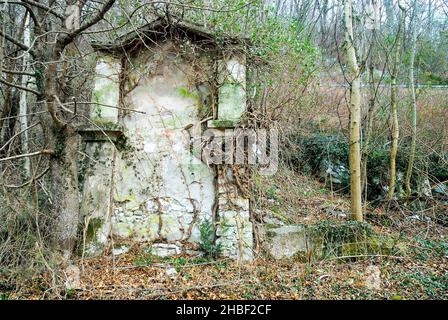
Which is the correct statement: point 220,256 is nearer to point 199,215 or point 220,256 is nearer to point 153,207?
point 199,215

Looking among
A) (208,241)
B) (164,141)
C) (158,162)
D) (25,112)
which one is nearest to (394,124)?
(208,241)

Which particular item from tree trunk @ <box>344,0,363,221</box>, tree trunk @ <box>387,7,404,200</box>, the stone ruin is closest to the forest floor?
the stone ruin

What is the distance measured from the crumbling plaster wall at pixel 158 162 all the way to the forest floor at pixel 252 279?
480mm

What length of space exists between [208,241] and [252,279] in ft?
3.29

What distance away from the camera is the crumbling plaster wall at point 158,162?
543 cm

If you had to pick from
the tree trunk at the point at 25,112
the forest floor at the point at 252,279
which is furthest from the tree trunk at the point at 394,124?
the tree trunk at the point at 25,112

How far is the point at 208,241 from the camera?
537 centimetres

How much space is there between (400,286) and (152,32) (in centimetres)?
553

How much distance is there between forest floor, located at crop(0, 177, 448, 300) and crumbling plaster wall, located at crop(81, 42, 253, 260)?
48 centimetres

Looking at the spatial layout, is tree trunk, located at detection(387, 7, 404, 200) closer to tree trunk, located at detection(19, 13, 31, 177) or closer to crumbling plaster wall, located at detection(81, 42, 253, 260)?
crumbling plaster wall, located at detection(81, 42, 253, 260)

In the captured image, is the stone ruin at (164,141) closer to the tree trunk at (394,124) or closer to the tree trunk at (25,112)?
the tree trunk at (25,112)

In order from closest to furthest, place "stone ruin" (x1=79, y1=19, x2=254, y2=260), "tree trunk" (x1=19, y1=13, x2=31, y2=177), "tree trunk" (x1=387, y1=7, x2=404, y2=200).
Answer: "stone ruin" (x1=79, y1=19, x2=254, y2=260) < "tree trunk" (x1=19, y1=13, x2=31, y2=177) < "tree trunk" (x1=387, y1=7, x2=404, y2=200)

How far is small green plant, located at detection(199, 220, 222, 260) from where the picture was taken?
530 cm
